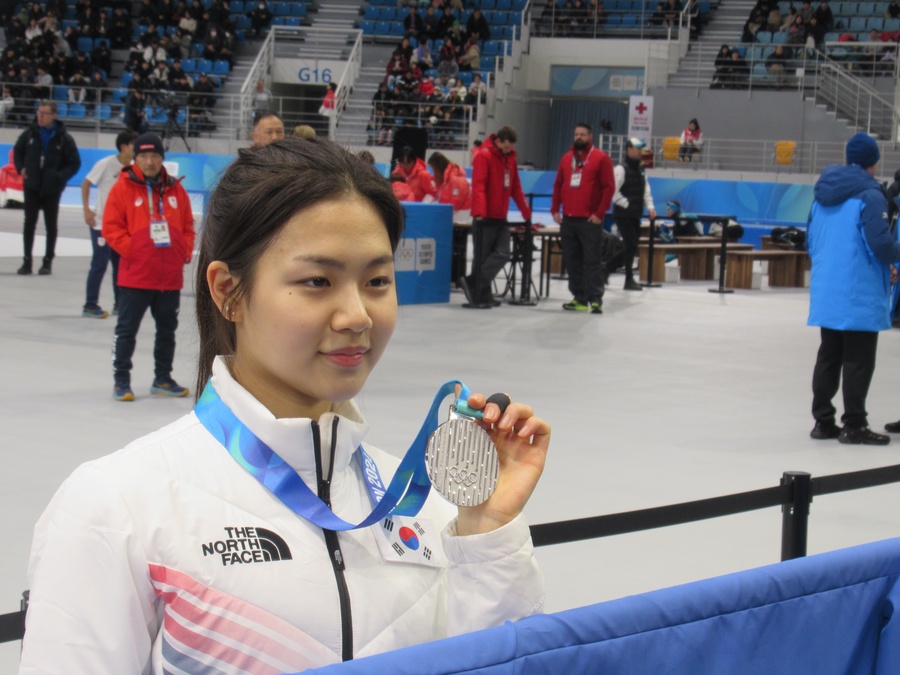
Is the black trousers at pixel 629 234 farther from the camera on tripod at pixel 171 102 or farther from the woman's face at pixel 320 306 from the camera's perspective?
the camera on tripod at pixel 171 102

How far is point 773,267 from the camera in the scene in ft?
48.7

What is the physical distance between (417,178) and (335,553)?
1155 cm

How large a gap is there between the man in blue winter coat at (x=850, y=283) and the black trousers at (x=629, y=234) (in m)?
6.89

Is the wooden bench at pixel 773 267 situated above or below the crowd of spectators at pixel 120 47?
below

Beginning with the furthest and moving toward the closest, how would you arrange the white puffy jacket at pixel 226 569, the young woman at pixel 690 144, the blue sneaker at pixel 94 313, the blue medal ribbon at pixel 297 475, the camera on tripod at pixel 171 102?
the camera on tripod at pixel 171 102 → the young woman at pixel 690 144 → the blue sneaker at pixel 94 313 → the blue medal ribbon at pixel 297 475 → the white puffy jacket at pixel 226 569

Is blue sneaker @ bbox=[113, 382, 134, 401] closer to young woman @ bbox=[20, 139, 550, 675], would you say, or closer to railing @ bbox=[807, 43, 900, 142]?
young woman @ bbox=[20, 139, 550, 675]

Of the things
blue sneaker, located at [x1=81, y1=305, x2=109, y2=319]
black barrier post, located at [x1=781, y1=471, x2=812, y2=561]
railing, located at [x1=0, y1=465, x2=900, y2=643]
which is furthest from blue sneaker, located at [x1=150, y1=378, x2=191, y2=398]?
black barrier post, located at [x1=781, y1=471, x2=812, y2=561]

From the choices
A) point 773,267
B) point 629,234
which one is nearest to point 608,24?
point 773,267

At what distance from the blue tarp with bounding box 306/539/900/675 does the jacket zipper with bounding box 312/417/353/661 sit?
3 cm

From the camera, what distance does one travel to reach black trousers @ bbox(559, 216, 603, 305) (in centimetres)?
1107

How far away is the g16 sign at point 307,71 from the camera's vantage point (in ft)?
95.6

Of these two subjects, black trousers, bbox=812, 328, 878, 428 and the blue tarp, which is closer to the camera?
the blue tarp

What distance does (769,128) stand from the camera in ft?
83.0

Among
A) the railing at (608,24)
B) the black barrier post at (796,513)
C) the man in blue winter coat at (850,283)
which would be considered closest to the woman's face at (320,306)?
the black barrier post at (796,513)
